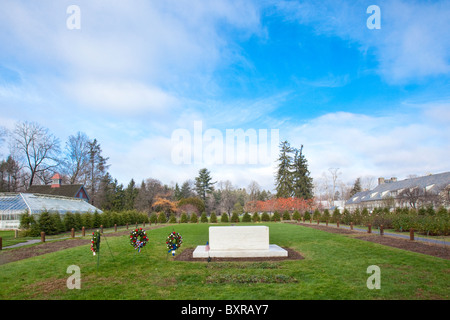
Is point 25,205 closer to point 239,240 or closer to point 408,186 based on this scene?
point 239,240

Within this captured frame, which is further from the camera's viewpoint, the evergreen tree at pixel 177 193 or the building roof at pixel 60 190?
the evergreen tree at pixel 177 193

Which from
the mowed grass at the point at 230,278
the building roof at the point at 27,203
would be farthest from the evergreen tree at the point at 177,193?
the mowed grass at the point at 230,278

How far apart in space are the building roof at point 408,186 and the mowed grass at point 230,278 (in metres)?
33.2

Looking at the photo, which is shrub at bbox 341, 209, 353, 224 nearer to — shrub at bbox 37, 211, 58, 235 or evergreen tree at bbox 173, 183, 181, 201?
shrub at bbox 37, 211, 58, 235

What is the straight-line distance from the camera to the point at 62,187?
37875mm

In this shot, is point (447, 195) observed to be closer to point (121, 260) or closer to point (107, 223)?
point (121, 260)

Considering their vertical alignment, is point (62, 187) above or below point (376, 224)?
above

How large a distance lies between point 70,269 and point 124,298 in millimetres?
3309

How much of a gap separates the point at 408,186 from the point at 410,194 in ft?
42.9

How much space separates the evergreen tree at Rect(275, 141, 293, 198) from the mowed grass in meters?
46.8

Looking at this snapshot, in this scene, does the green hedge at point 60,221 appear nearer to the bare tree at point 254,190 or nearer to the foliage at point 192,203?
the foliage at point 192,203

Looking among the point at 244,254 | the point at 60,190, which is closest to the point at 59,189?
the point at 60,190

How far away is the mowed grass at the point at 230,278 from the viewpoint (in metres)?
5.50
